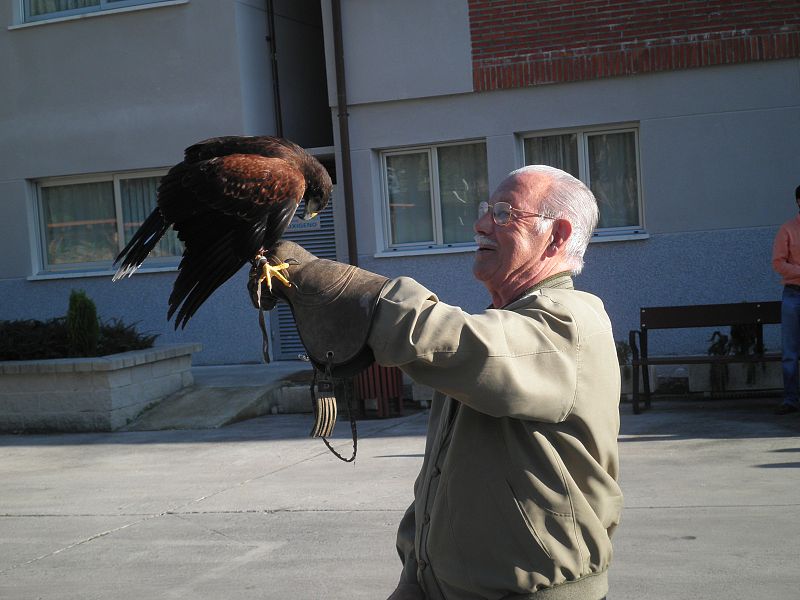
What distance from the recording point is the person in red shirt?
9586 mm

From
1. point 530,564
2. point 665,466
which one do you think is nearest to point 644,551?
point 665,466

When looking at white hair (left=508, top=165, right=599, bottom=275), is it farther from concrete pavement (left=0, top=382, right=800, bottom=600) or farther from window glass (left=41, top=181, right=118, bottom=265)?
window glass (left=41, top=181, right=118, bottom=265)

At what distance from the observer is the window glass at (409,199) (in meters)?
13.7

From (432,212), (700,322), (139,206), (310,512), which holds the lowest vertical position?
(310,512)

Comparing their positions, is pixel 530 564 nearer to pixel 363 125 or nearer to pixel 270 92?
pixel 363 125

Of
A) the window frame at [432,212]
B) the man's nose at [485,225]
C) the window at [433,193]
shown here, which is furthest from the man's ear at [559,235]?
the window at [433,193]

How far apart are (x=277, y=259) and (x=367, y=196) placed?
11.3 m

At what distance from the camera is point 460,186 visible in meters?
13.6

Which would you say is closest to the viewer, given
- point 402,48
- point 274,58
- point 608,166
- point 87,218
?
point 608,166

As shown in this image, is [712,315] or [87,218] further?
[87,218]

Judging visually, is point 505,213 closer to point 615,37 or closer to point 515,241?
point 515,241

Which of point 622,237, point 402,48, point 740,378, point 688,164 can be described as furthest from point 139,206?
point 740,378

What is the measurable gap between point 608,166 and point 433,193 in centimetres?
232

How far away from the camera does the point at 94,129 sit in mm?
14719
